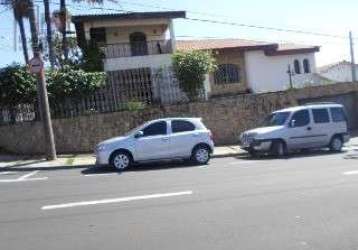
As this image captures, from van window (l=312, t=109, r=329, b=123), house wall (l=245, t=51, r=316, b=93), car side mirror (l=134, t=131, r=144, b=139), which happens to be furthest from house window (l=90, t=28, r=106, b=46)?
car side mirror (l=134, t=131, r=144, b=139)

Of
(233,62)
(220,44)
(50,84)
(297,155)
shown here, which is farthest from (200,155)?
(220,44)

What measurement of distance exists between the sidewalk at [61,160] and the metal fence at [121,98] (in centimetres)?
200

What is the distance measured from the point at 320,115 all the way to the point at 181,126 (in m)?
5.57

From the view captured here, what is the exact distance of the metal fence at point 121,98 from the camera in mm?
22406

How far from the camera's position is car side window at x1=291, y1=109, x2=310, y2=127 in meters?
20.4

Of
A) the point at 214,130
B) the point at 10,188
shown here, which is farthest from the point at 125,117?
the point at 10,188

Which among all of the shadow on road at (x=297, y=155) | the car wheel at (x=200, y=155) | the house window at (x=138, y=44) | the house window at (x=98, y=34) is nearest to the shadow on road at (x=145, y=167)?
the car wheel at (x=200, y=155)

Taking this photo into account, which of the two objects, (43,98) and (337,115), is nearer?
(43,98)

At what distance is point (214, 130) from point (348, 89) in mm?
7974

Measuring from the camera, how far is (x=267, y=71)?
123ft

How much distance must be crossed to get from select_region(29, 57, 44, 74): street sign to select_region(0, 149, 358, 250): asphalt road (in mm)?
4319

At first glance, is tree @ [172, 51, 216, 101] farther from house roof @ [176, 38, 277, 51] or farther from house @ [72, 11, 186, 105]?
house roof @ [176, 38, 277, 51]

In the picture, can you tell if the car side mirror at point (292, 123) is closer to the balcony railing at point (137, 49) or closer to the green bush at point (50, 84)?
the green bush at point (50, 84)

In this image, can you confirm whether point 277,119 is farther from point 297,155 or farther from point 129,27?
point 129,27
